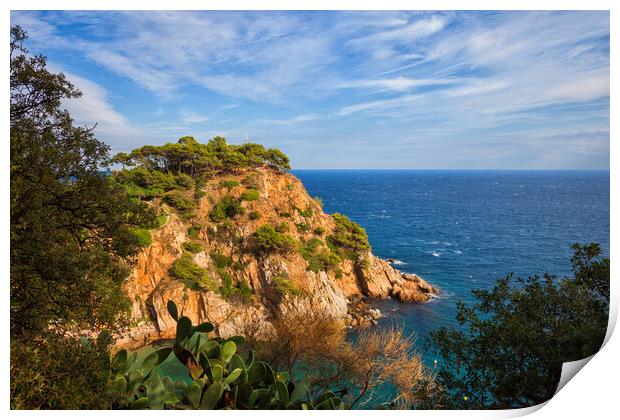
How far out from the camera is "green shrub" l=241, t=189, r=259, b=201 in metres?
14.4

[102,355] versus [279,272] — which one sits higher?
[102,355]

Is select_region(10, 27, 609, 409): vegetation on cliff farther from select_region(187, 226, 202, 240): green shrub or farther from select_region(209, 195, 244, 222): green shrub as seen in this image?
select_region(209, 195, 244, 222): green shrub

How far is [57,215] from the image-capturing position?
9.18 ft

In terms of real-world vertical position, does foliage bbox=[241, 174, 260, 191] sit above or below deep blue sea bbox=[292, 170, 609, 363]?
above

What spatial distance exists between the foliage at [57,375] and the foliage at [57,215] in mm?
296

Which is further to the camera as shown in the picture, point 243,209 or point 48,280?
point 243,209

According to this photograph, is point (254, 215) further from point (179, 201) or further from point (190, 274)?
point (190, 274)

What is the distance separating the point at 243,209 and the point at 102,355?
38.1ft

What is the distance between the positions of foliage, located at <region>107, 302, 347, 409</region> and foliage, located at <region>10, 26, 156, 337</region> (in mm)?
532

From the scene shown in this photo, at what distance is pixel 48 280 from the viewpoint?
2654 millimetres

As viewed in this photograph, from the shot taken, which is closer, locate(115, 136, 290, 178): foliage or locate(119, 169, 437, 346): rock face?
locate(119, 169, 437, 346): rock face

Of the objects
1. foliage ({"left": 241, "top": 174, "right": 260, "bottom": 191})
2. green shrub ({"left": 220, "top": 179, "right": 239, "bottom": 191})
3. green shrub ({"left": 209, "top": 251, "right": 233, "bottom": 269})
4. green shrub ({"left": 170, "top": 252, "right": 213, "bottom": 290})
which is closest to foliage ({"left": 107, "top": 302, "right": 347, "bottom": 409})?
green shrub ({"left": 170, "top": 252, "right": 213, "bottom": 290})
